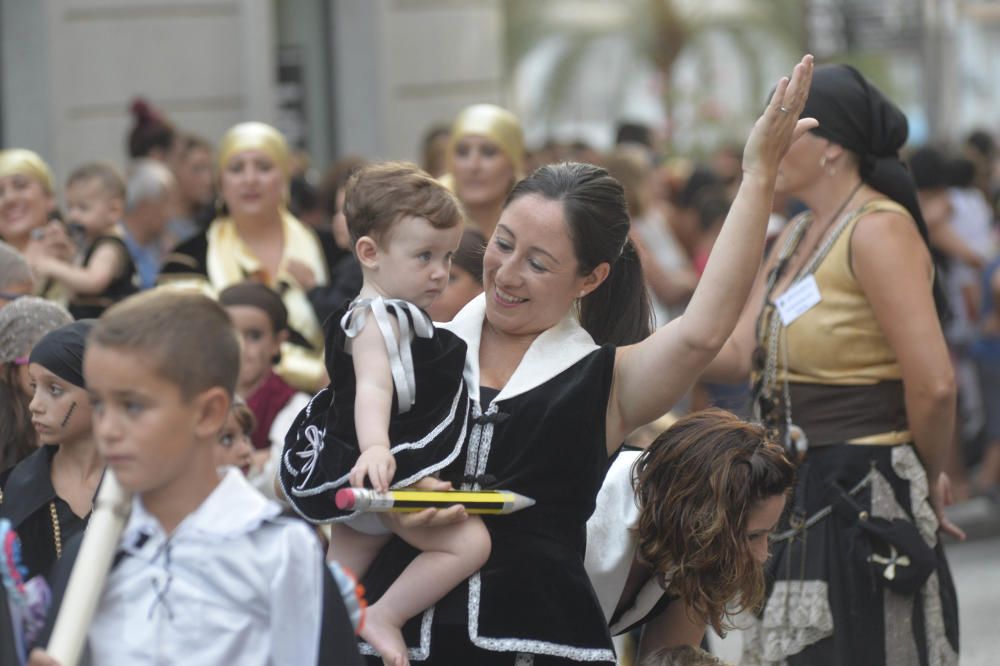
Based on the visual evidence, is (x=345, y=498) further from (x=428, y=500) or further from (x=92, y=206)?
(x=92, y=206)

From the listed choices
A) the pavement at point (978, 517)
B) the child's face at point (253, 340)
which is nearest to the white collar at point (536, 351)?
the child's face at point (253, 340)

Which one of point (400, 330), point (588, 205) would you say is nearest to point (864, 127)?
point (588, 205)

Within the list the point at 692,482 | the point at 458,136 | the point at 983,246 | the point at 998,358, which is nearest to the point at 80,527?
the point at 692,482

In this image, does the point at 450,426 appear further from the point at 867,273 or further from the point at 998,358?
the point at 998,358

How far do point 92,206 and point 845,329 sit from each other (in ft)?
12.2

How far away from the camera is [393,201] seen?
136 inches

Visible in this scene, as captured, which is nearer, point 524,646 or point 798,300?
point 524,646

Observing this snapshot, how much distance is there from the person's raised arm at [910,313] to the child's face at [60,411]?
78.7 inches

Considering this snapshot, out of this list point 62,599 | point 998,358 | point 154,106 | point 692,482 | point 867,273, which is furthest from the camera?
point 154,106

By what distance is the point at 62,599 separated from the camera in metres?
2.70

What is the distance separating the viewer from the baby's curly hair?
3.43m

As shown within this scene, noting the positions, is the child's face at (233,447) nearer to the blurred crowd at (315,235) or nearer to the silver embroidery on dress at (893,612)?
the blurred crowd at (315,235)

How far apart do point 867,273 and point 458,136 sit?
3178mm

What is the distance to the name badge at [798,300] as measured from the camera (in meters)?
4.45
